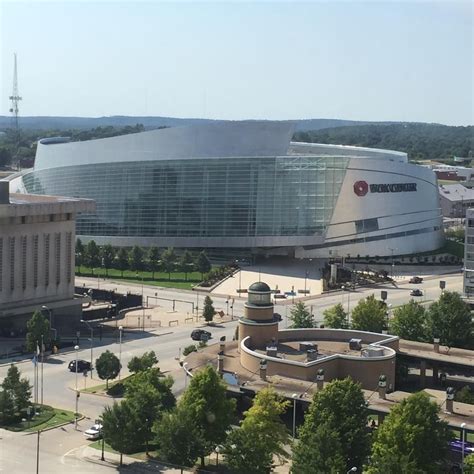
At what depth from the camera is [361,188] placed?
3597 inches

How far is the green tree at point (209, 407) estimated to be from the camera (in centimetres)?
3347

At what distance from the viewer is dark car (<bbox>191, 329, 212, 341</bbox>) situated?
56031mm

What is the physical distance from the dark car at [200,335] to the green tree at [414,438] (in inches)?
994

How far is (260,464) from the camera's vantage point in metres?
31.1

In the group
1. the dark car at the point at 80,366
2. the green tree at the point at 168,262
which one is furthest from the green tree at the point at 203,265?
the dark car at the point at 80,366

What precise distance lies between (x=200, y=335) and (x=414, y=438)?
27440 mm

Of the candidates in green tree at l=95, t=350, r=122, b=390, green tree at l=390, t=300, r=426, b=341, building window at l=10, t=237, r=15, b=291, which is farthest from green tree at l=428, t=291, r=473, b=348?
building window at l=10, t=237, r=15, b=291

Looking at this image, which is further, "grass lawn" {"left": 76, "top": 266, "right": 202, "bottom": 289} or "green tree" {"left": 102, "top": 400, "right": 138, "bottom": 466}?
"grass lawn" {"left": 76, "top": 266, "right": 202, "bottom": 289}

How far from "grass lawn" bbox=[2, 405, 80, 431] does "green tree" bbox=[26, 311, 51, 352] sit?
1071cm

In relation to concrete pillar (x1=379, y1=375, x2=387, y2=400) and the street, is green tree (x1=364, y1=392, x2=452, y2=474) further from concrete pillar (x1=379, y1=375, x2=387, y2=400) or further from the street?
the street

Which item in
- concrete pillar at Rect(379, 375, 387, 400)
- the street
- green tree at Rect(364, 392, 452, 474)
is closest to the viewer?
green tree at Rect(364, 392, 452, 474)

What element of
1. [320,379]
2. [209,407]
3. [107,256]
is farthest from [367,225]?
[209,407]

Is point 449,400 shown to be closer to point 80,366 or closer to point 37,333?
point 80,366

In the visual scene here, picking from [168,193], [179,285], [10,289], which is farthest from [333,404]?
[168,193]
